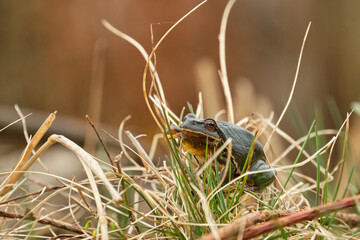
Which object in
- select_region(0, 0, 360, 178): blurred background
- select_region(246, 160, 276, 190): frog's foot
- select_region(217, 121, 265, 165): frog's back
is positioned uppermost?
select_region(217, 121, 265, 165): frog's back

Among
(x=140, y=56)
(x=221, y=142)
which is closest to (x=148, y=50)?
(x=140, y=56)

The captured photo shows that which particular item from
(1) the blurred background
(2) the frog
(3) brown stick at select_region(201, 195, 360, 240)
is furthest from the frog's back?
(1) the blurred background

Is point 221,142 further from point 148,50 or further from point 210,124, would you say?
point 148,50

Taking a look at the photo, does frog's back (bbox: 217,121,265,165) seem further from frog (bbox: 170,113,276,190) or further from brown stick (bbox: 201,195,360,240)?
brown stick (bbox: 201,195,360,240)

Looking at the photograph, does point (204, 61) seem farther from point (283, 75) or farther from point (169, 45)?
point (283, 75)

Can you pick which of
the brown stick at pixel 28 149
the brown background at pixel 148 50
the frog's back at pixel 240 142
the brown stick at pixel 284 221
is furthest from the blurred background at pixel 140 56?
the brown stick at pixel 284 221

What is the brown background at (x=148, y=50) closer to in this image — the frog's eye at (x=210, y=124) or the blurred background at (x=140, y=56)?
the blurred background at (x=140, y=56)

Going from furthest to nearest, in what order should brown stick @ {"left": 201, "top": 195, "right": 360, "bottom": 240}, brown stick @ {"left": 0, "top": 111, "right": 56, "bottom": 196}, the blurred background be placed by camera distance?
the blurred background, brown stick @ {"left": 0, "top": 111, "right": 56, "bottom": 196}, brown stick @ {"left": 201, "top": 195, "right": 360, "bottom": 240}

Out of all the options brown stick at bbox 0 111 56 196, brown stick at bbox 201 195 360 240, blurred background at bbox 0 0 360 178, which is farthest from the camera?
blurred background at bbox 0 0 360 178
